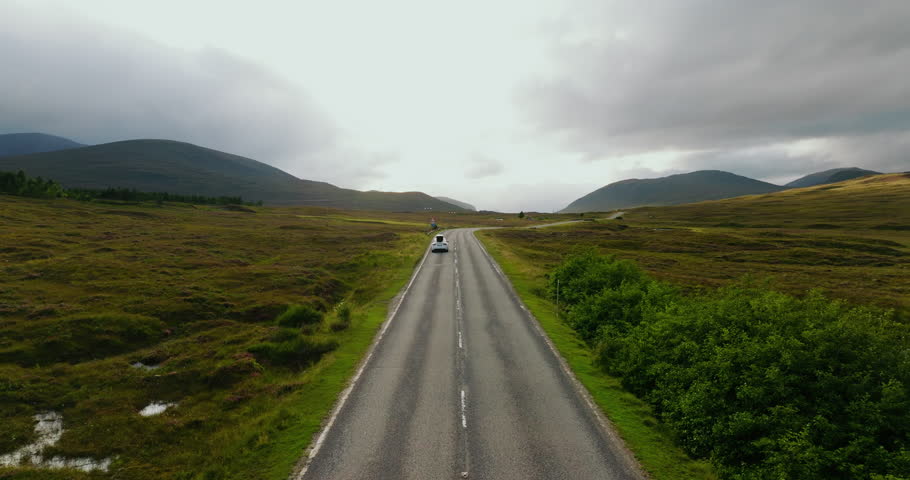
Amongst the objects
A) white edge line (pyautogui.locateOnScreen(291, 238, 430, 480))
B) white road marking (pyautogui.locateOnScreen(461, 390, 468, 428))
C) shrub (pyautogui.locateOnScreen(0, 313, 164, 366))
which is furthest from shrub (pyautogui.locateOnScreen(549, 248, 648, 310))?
shrub (pyautogui.locateOnScreen(0, 313, 164, 366))

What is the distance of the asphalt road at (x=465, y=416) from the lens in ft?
40.5

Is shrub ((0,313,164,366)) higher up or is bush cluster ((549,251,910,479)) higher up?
bush cluster ((549,251,910,479))

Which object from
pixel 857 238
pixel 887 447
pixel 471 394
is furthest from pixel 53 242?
pixel 857 238

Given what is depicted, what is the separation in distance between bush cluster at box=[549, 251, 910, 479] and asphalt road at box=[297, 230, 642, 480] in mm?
3293

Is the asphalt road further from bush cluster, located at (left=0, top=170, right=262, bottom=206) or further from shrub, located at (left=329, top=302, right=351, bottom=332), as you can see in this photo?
bush cluster, located at (left=0, top=170, right=262, bottom=206)

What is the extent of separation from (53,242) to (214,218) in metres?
56.0

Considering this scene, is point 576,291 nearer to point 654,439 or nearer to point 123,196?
point 654,439

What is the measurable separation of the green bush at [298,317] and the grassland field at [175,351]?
1.66m

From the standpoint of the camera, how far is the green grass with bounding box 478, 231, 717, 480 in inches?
487

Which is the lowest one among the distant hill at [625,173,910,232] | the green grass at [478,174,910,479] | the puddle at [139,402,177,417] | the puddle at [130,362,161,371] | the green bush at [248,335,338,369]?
the puddle at [139,402,177,417]

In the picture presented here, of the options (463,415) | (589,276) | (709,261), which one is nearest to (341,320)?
(463,415)

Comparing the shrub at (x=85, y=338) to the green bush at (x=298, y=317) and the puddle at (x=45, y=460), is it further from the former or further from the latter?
the puddle at (x=45, y=460)

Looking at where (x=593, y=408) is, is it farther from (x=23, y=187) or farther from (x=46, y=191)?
(x=23, y=187)

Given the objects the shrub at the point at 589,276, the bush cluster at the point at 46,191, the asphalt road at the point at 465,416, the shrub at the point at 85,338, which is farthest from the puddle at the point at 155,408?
the bush cluster at the point at 46,191
